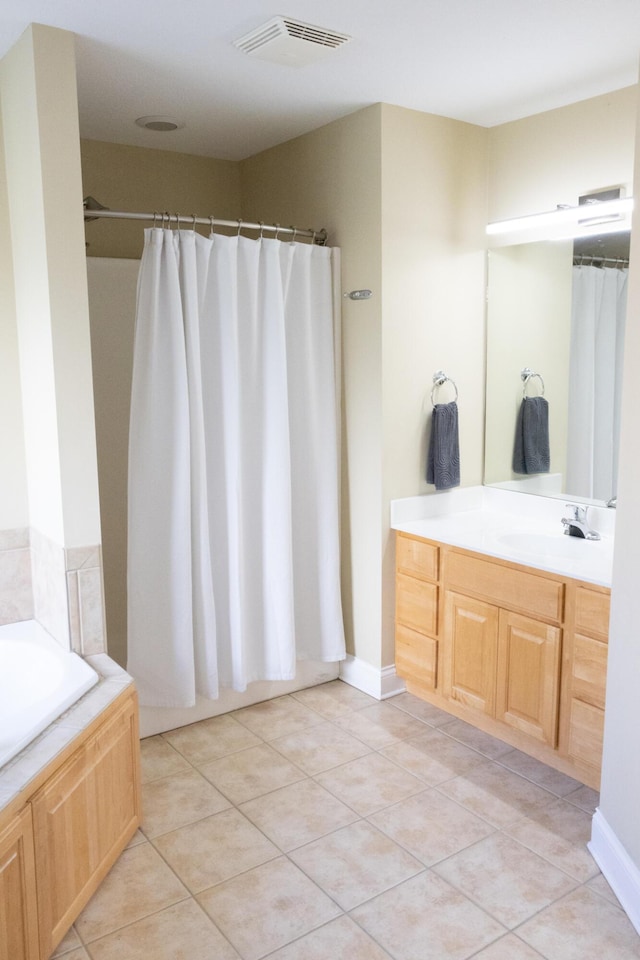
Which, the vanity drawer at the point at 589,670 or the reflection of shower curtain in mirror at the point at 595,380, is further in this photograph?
the reflection of shower curtain in mirror at the point at 595,380

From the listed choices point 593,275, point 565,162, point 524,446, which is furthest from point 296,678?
point 565,162

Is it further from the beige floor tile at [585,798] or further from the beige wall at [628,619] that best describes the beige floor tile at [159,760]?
the beige wall at [628,619]

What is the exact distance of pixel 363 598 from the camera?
3.57 meters

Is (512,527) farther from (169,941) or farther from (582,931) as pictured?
(169,941)

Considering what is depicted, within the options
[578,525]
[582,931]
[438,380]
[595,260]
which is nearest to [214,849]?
[582,931]

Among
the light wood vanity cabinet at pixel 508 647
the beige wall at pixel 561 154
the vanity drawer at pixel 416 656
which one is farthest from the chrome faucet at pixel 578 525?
the beige wall at pixel 561 154

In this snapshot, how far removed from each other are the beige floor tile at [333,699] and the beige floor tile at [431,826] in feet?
2.31

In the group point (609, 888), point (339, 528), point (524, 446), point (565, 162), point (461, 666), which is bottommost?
point (609, 888)

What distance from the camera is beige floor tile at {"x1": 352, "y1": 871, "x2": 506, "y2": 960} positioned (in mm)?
2086

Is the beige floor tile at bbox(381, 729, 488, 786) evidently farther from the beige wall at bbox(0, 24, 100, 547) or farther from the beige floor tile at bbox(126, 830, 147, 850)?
the beige wall at bbox(0, 24, 100, 547)

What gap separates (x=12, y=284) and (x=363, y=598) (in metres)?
1.93

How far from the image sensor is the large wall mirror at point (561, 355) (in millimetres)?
3102

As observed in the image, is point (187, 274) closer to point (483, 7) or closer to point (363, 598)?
point (483, 7)

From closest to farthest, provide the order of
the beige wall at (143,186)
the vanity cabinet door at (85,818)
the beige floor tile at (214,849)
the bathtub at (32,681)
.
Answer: the vanity cabinet door at (85,818), the bathtub at (32,681), the beige floor tile at (214,849), the beige wall at (143,186)
